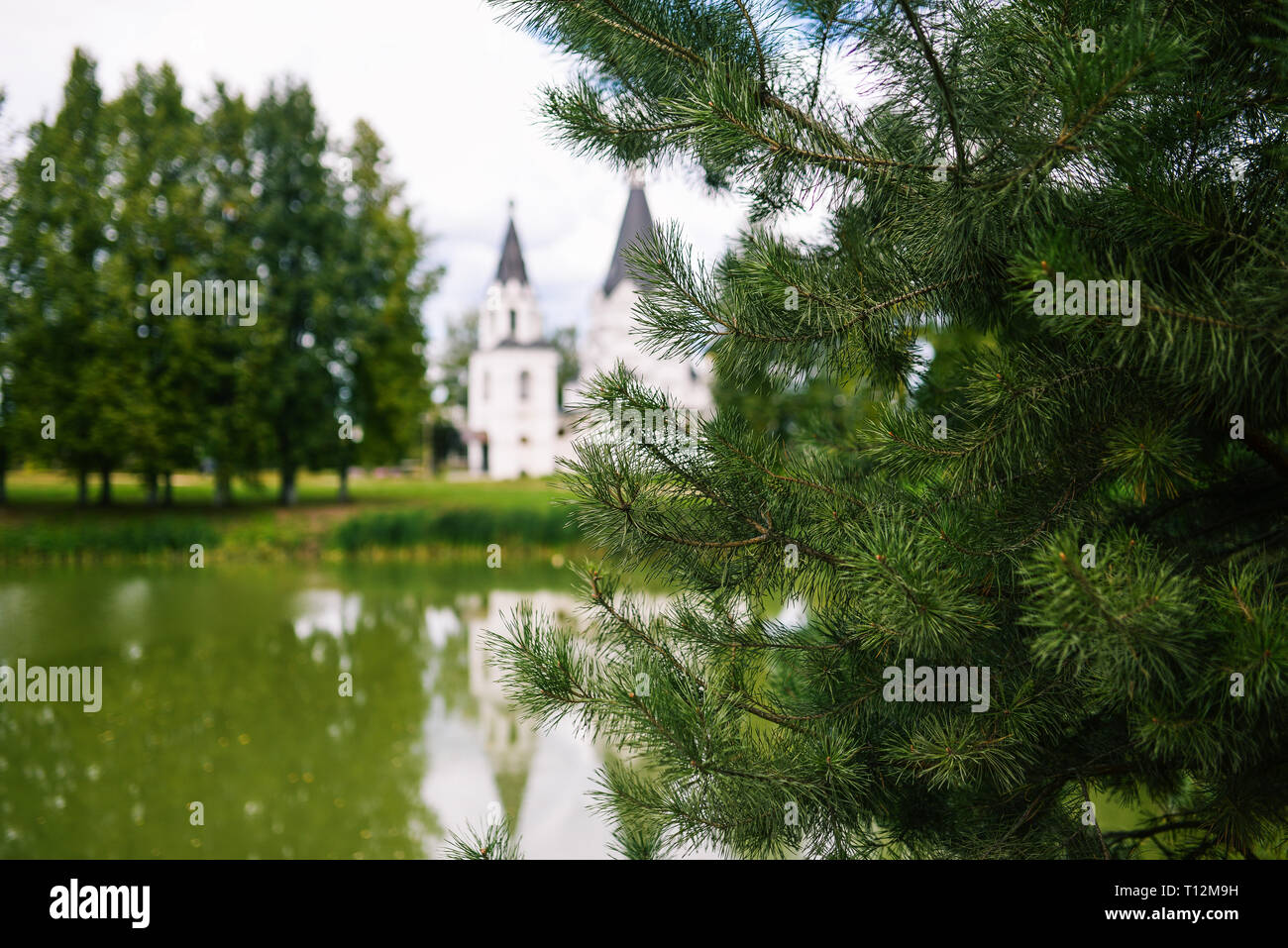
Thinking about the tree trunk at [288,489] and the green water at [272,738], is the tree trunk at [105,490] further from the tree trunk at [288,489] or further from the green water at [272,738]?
the green water at [272,738]

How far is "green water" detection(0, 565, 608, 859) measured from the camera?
507cm

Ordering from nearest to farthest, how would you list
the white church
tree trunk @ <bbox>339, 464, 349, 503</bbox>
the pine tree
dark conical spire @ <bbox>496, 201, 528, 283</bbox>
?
the pine tree → tree trunk @ <bbox>339, 464, 349, 503</bbox> → dark conical spire @ <bbox>496, 201, 528, 283</bbox> → the white church

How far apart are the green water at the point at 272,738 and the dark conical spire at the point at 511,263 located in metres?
11.5

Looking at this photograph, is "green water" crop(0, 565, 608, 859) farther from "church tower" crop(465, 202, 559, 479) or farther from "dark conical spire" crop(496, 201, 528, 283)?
"dark conical spire" crop(496, 201, 528, 283)

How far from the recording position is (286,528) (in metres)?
16.4

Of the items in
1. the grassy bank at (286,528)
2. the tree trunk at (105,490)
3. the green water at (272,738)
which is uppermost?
the tree trunk at (105,490)

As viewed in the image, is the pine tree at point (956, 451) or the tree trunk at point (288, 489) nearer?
the pine tree at point (956, 451)

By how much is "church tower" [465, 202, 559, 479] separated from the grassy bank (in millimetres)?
3454

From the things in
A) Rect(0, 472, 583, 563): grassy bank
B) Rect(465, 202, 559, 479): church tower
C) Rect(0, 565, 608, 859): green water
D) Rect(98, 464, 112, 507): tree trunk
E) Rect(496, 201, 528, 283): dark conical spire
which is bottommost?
Rect(0, 565, 608, 859): green water

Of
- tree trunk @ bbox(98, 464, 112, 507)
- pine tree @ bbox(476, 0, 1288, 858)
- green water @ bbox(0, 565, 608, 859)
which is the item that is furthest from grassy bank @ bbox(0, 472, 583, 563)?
pine tree @ bbox(476, 0, 1288, 858)

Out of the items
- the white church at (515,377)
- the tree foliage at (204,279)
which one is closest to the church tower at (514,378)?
the white church at (515,377)

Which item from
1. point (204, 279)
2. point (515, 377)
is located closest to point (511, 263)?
point (515, 377)

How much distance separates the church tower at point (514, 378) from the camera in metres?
21.4

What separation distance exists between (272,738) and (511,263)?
19048mm
